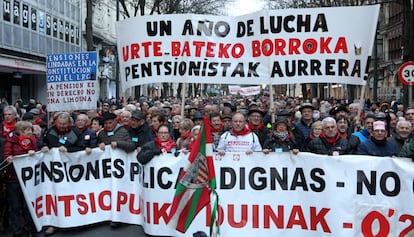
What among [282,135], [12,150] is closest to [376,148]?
[282,135]

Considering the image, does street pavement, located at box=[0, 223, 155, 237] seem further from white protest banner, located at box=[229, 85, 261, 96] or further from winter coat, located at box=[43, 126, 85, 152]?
white protest banner, located at box=[229, 85, 261, 96]

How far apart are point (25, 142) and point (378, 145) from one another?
14.6ft

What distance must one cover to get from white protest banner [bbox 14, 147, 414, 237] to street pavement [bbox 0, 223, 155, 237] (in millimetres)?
117

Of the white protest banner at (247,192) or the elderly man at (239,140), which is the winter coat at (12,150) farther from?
the elderly man at (239,140)

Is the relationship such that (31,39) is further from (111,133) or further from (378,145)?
(378,145)

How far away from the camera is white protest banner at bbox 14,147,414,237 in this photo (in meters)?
6.08

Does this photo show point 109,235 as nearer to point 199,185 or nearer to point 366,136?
point 199,185

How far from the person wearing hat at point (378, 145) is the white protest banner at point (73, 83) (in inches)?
218

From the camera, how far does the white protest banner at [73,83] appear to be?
10.4 m

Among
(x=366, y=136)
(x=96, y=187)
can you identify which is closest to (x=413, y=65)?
(x=366, y=136)

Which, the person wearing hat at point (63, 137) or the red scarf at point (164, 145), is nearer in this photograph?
the red scarf at point (164, 145)

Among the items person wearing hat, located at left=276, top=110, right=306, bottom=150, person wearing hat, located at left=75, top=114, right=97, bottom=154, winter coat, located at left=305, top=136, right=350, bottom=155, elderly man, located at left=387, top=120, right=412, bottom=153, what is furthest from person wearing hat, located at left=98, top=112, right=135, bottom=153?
elderly man, located at left=387, top=120, right=412, bottom=153

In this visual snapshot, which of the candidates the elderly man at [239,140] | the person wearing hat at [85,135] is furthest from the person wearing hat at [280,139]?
the person wearing hat at [85,135]

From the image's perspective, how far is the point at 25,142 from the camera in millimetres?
7039
